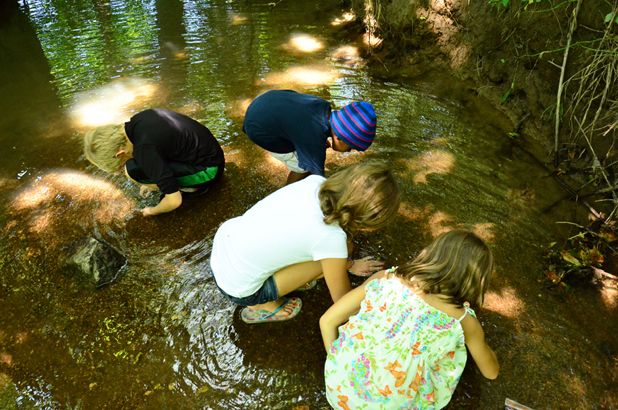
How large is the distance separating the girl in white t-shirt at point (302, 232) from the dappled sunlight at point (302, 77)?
2793mm

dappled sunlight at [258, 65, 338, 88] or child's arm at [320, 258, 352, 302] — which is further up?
child's arm at [320, 258, 352, 302]

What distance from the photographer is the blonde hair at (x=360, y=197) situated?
156 centimetres

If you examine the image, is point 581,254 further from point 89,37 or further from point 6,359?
point 89,37

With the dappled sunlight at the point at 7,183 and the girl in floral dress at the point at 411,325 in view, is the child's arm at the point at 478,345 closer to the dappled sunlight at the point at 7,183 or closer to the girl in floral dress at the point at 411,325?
the girl in floral dress at the point at 411,325

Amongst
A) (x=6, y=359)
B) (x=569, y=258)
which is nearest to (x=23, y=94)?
(x=6, y=359)

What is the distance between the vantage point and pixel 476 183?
306 centimetres

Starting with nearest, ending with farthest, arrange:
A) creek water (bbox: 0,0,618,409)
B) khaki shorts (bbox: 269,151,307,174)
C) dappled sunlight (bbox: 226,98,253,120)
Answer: creek water (bbox: 0,0,618,409)
khaki shorts (bbox: 269,151,307,174)
dappled sunlight (bbox: 226,98,253,120)

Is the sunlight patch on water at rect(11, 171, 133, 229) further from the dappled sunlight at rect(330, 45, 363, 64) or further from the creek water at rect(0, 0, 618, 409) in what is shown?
the dappled sunlight at rect(330, 45, 363, 64)

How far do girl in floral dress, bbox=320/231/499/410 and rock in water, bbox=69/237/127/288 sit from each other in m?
1.62

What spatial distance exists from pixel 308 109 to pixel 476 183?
→ 1.56 metres

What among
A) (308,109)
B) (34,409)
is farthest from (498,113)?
(34,409)

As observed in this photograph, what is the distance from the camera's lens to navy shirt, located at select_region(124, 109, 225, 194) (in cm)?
238

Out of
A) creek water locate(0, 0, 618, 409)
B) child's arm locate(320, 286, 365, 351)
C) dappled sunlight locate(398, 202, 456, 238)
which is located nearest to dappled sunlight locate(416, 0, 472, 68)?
creek water locate(0, 0, 618, 409)

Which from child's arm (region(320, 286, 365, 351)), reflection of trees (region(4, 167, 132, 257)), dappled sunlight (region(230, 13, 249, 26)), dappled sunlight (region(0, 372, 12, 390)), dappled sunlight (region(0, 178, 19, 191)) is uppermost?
child's arm (region(320, 286, 365, 351))
